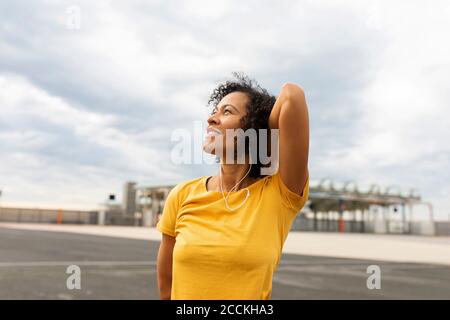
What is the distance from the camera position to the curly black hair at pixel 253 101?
5.37 ft

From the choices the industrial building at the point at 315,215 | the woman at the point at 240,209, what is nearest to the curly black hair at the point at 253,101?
the woman at the point at 240,209

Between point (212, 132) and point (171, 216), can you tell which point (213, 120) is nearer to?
point (212, 132)

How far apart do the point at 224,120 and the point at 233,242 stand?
1.53ft

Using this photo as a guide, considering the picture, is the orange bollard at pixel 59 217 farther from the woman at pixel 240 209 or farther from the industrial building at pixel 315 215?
the woman at pixel 240 209

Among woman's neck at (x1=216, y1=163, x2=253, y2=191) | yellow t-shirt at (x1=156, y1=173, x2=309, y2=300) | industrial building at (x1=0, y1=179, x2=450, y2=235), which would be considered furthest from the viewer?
industrial building at (x1=0, y1=179, x2=450, y2=235)

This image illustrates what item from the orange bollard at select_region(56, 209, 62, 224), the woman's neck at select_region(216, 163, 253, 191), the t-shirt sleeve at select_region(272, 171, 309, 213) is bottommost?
the orange bollard at select_region(56, 209, 62, 224)

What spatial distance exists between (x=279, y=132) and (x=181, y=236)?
53cm

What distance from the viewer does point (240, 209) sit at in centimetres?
154

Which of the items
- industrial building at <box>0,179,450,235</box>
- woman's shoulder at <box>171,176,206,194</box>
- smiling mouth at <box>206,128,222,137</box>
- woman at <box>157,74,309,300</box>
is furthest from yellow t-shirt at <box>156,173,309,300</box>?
industrial building at <box>0,179,450,235</box>

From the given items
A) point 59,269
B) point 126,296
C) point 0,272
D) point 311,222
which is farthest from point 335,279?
point 311,222

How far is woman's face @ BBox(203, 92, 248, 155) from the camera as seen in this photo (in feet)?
5.24

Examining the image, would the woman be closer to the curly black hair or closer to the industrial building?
the curly black hair

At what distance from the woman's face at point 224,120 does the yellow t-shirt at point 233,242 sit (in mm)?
197

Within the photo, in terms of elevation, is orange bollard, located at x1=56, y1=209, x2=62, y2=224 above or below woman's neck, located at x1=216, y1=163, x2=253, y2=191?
below
